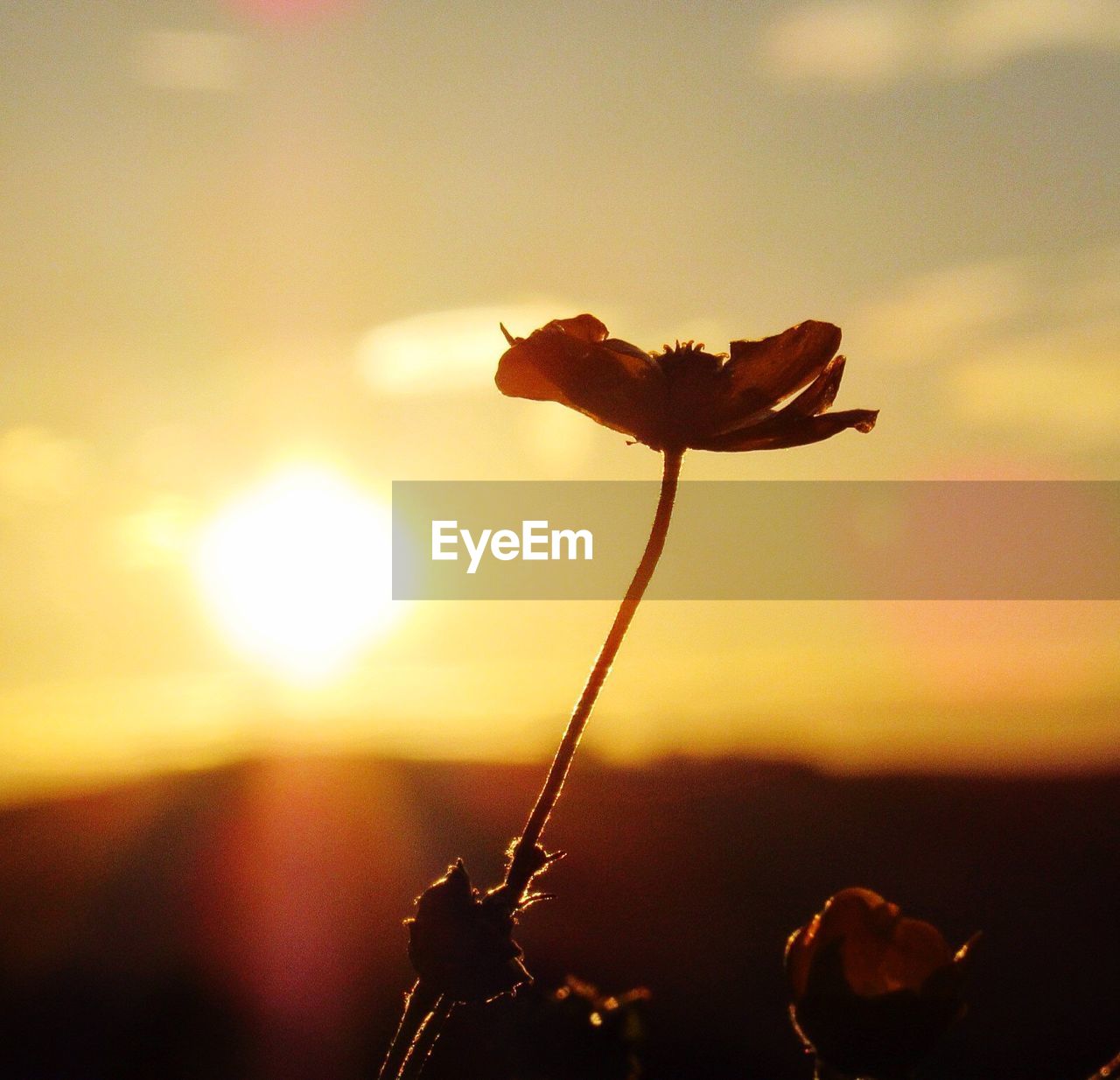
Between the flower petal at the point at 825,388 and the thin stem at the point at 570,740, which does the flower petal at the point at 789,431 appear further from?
the thin stem at the point at 570,740

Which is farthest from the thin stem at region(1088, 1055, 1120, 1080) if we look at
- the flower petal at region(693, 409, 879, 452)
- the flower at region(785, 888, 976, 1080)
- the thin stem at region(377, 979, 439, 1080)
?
the flower petal at region(693, 409, 879, 452)

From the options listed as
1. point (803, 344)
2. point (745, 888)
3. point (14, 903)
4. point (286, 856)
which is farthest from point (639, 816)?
point (803, 344)

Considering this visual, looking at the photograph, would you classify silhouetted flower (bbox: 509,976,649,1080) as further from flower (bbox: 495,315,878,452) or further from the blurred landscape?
the blurred landscape

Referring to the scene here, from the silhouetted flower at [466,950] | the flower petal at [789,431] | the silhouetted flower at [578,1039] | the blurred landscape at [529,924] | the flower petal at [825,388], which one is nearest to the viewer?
the silhouetted flower at [578,1039]

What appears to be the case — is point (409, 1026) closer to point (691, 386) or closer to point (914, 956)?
point (914, 956)

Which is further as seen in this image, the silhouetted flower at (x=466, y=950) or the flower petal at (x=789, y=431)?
the flower petal at (x=789, y=431)

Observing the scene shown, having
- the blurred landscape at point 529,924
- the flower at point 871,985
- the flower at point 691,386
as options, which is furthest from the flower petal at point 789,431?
the blurred landscape at point 529,924
